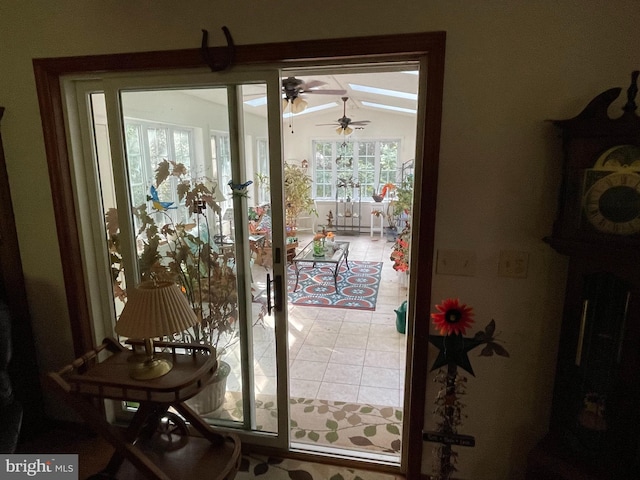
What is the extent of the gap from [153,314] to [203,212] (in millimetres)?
694

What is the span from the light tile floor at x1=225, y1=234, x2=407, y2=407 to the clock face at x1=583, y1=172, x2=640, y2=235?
1478mm

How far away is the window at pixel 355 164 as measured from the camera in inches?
324

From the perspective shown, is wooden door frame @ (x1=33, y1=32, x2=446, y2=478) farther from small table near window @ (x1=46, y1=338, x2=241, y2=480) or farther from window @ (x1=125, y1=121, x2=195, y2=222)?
small table near window @ (x1=46, y1=338, x2=241, y2=480)

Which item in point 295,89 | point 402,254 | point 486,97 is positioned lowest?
point 402,254

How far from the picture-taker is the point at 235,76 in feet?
5.40

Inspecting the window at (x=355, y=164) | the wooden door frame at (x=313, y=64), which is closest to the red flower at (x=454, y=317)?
the wooden door frame at (x=313, y=64)

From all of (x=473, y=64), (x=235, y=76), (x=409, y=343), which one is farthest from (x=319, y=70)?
(x=409, y=343)

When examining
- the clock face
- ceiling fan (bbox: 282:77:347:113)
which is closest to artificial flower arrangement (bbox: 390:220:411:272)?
ceiling fan (bbox: 282:77:347:113)

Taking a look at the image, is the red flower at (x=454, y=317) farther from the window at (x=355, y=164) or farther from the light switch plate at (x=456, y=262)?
the window at (x=355, y=164)

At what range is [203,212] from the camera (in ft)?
6.22

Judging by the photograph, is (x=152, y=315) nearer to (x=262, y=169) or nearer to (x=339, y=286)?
(x=262, y=169)

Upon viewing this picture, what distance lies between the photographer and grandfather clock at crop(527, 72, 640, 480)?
4.00ft

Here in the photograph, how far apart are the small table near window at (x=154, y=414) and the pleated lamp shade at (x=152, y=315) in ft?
0.70

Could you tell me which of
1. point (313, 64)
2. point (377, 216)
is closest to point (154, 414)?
point (313, 64)
